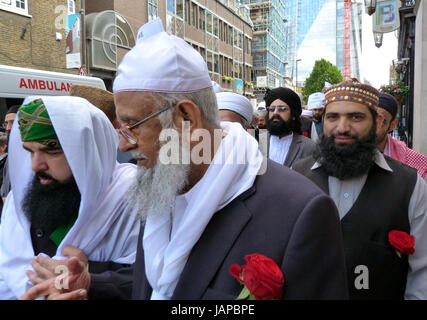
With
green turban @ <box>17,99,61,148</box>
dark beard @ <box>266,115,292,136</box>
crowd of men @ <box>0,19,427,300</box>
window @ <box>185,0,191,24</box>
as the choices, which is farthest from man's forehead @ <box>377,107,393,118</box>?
window @ <box>185,0,191,24</box>

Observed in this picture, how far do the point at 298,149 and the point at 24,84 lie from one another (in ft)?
20.6

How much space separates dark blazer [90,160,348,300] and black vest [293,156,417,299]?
2.73ft

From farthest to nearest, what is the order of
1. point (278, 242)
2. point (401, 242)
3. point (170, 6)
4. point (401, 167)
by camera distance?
point (170, 6), point (401, 167), point (401, 242), point (278, 242)

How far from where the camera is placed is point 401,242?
1959 mm

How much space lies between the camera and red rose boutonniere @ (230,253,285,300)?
1186 millimetres

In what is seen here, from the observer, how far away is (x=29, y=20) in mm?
15281

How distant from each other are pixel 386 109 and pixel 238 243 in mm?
2703

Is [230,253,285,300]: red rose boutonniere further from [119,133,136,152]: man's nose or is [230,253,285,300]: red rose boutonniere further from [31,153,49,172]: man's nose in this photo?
[31,153,49,172]: man's nose

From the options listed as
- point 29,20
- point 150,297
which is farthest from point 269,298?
point 29,20

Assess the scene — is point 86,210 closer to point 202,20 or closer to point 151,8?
point 151,8

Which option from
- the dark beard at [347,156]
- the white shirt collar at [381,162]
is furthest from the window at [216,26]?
the white shirt collar at [381,162]

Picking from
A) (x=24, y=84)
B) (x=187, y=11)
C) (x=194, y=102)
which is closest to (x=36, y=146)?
(x=194, y=102)

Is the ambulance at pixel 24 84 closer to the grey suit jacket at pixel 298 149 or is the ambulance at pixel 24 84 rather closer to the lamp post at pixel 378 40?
the grey suit jacket at pixel 298 149

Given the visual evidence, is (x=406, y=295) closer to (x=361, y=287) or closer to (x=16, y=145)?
(x=361, y=287)
